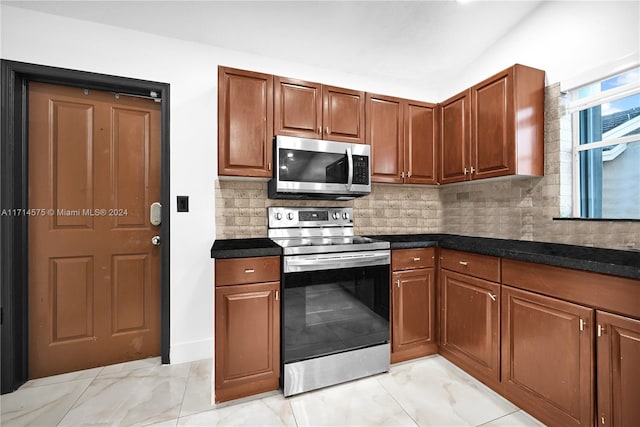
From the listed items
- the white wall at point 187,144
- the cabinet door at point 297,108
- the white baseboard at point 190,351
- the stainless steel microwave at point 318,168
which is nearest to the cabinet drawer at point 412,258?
the stainless steel microwave at point 318,168

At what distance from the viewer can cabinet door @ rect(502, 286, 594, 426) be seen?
1.32m

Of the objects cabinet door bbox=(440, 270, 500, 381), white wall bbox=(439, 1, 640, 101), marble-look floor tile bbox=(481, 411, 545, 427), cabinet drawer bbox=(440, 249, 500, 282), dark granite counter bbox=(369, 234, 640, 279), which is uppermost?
white wall bbox=(439, 1, 640, 101)

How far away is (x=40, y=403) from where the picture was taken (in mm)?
1698

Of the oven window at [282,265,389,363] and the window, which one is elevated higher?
the window

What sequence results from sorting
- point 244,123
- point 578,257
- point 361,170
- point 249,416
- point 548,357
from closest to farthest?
point 578,257 < point 548,357 < point 249,416 < point 244,123 < point 361,170

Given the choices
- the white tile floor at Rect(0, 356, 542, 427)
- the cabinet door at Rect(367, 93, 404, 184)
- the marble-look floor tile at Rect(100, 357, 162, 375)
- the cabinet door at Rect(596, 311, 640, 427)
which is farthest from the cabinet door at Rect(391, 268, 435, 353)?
the marble-look floor tile at Rect(100, 357, 162, 375)

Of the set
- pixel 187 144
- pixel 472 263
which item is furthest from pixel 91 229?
pixel 472 263

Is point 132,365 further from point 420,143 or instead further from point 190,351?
point 420,143

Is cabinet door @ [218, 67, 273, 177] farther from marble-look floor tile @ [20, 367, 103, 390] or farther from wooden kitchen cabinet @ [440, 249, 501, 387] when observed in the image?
marble-look floor tile @ [20, 367, 103, 390]

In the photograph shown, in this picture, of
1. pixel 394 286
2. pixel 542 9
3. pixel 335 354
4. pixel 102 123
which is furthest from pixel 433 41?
pixel 102 123

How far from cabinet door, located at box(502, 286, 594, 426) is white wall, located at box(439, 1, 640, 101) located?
5.10 ft

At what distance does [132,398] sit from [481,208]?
305 centimetres

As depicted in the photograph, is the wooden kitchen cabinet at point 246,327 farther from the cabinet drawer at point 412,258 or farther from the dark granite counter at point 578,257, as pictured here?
the dark granite counter at point 578,257

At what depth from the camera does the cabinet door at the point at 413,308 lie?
209cm
